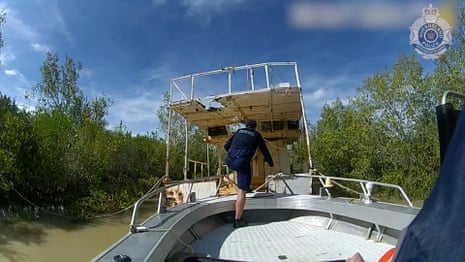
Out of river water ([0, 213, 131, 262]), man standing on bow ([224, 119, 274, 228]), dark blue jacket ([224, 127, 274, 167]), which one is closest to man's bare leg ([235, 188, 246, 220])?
man standing on bow ([224, 119, 274, 228])

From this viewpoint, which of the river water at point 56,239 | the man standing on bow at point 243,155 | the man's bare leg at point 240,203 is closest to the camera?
the man's bare leg at point 240,203

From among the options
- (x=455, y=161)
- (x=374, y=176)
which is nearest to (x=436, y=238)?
(x=455, y=161)

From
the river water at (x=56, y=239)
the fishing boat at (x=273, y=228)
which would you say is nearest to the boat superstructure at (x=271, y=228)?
the fishing boat at (x=273, y=228)

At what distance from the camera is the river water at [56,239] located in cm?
972

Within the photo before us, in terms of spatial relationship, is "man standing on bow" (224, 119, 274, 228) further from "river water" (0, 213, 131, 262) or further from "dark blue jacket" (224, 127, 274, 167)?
"river water" (0, 213, 131, 262)

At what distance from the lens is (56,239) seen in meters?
11.1

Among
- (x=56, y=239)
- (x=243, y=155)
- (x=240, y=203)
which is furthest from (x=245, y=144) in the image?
(x=56, y=239)

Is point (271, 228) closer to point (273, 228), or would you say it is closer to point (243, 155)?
point (273, 228)

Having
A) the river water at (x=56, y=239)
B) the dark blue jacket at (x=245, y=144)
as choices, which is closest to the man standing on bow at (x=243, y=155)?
the dark blue jacket at (x=245, y=144)

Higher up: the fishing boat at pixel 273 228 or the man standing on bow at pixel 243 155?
the man standing on bow at pixel 243 155

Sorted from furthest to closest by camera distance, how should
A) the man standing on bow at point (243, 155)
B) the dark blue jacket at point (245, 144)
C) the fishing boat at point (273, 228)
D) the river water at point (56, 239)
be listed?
the river water at point (56, 239), the dark blue jacket at point (245, 144), the man standing on bow at point (243, 155), the fishing boat at point (273, 228)

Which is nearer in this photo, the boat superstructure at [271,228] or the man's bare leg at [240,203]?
the boat superstructure at [271,228]

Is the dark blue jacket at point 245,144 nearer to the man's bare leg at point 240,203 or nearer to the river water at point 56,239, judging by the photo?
the man's bare leg at point 240,203

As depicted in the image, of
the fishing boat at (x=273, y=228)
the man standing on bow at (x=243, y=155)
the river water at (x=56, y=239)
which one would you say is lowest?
the river water at (x=56, y=239)
